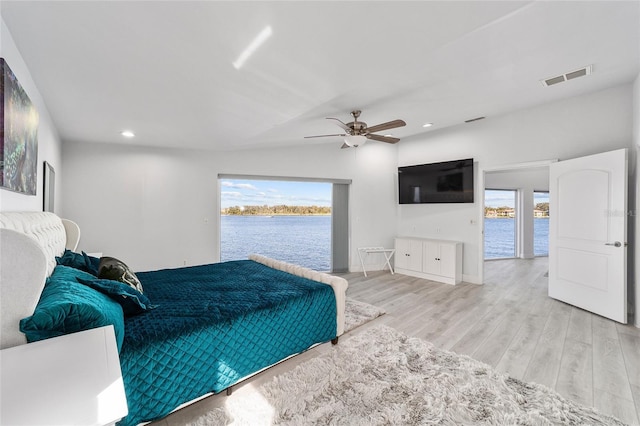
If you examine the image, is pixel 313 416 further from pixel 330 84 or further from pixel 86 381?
pixel 330 84

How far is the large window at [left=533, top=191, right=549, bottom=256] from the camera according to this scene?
8.03 meters

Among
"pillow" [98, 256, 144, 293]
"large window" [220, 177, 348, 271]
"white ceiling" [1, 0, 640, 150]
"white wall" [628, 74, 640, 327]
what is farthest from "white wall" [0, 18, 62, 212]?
"white wall" [628, 74, 640, 327]

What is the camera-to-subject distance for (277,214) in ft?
40.5

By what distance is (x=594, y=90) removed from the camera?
11.6 ft

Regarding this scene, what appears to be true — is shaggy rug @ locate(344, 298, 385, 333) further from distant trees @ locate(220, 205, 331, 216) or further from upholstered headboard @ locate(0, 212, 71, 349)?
distant trees @ locate(220, 205, 331, 216)

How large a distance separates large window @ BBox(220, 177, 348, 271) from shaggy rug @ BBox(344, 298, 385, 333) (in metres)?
3.60

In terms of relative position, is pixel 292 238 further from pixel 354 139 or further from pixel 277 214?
pixel 354 139

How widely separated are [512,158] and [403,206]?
216cm

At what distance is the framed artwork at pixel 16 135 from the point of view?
4.83 ft

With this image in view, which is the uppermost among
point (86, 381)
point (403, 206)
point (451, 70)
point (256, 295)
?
point (451, 70)

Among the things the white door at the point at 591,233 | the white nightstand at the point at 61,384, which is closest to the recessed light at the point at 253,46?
the white nightstand at the point at 61,384

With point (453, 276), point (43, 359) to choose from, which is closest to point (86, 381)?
point (43, 359)

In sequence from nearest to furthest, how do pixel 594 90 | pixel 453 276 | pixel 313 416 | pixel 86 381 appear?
pixel 86 381 < pixel 313 416 < pixel 594 90 < pixel 453 276

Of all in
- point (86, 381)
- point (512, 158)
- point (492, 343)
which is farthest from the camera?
point (512, 158)
